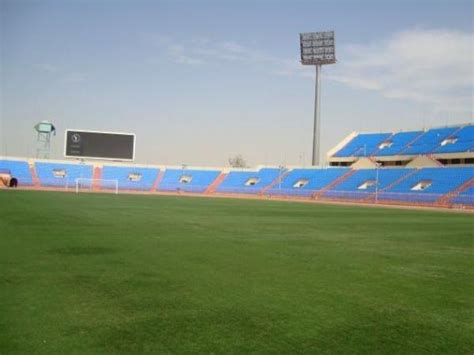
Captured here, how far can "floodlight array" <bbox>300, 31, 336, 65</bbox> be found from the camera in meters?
66.0

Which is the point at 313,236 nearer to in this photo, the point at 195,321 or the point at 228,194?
the point at 195,321

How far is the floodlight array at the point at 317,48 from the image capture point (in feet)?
217

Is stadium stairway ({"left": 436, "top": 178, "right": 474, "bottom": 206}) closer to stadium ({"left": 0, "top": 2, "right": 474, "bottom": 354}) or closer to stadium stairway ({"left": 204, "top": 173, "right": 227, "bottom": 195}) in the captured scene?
stadium ({"left": 0, "top": 2, "right": 474, "bottom": 354})

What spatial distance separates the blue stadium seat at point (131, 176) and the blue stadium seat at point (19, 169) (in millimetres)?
9592

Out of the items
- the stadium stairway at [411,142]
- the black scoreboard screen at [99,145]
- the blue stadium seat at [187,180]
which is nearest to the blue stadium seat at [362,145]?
the stadium stairway at [411,142]

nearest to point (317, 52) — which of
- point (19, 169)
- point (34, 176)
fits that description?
point (34, 176)

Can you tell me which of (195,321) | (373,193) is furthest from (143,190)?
(195,321)

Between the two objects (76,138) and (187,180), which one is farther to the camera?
(187,180)

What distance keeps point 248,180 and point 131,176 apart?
55.7ft

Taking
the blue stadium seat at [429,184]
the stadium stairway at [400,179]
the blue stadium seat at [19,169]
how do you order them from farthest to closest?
1. the blue stadium seat at [19,169]
2. the stadium stairway at [400,179]
3. the blue stadium seat at [429,184]

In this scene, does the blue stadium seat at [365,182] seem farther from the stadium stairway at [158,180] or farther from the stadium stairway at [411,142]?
the stadium stairway at [158,180]

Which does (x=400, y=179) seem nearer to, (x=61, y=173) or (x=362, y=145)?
(x=362, y=145)

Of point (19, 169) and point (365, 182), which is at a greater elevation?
point (365, 182)

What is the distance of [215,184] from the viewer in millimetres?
72500
